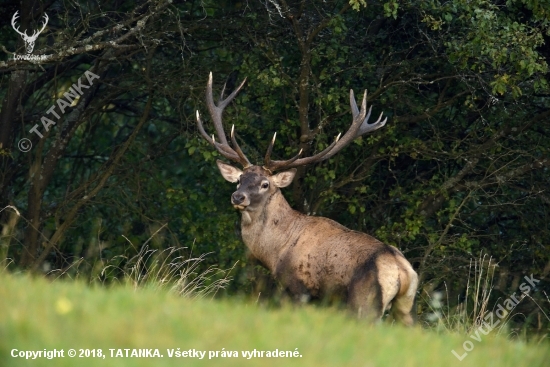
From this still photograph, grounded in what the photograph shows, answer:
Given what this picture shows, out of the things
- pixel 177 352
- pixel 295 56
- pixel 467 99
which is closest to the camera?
pixel 177 352

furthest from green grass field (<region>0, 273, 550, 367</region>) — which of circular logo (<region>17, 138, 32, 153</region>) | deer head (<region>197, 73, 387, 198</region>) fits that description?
circular logo (<region>17, 138, 32, 153</region>)

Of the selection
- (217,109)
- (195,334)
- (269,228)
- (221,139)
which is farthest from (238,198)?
(195,334)

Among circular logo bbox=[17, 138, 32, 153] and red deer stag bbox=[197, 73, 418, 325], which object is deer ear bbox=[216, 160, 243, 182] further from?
circular logo bbox=[17, 138, 32, 153]

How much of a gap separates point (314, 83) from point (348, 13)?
1105 millimetres

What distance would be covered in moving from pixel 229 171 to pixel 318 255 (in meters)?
1.57

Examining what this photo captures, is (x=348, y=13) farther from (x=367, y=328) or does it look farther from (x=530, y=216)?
(x=367, y=328)

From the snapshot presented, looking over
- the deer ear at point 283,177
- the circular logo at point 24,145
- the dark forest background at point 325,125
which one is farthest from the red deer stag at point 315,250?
the circular logo at point 24,145

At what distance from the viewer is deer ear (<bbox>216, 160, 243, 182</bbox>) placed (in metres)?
9.26

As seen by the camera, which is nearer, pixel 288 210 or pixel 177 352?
pixel 177 352

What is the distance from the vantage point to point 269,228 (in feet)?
28.9

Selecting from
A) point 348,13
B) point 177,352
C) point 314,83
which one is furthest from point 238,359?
point 348,13

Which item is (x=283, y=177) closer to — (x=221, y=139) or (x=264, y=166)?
(x=264, y=166)

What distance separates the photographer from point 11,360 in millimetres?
3752

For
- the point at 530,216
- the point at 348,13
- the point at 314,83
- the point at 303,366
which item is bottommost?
the point at 530,216
